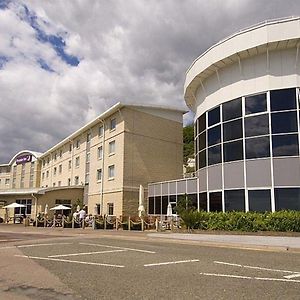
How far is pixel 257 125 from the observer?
68.2 feet

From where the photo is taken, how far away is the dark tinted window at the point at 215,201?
22359 mm

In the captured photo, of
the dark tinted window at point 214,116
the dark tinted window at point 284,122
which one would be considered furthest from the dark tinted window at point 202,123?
the dark tinted window at point 284,122

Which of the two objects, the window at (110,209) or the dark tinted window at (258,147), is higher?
the dark tinted window at (258,147)

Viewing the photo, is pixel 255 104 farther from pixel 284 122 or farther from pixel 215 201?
pixel 215 201

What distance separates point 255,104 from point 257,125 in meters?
1.18

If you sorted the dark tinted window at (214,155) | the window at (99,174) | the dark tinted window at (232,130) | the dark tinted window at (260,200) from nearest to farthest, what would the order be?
1. the dark tinted window at (260,200)
2. the dark tinted window at (232,130)
3. the dark tinted window at (214,155)
4. the window at (99,174)

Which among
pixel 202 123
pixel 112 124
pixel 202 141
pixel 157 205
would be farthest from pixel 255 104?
pixel 112 124

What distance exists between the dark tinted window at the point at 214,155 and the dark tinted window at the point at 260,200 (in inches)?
118

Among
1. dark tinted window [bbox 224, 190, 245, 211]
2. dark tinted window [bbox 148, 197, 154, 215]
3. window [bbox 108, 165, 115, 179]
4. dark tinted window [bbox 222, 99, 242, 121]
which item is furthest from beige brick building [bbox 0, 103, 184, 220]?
dark tinted window [bbox 222, 99, 242, 121]

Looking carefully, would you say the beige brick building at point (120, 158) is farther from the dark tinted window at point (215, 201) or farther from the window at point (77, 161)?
the dark tinted window at point (215, 201)

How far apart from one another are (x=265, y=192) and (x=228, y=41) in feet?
27.7

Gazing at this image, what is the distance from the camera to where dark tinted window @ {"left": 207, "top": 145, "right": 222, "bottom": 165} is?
22.8 meters

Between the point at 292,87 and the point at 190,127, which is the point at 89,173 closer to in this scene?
the point at 292,87

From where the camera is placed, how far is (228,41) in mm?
21875
